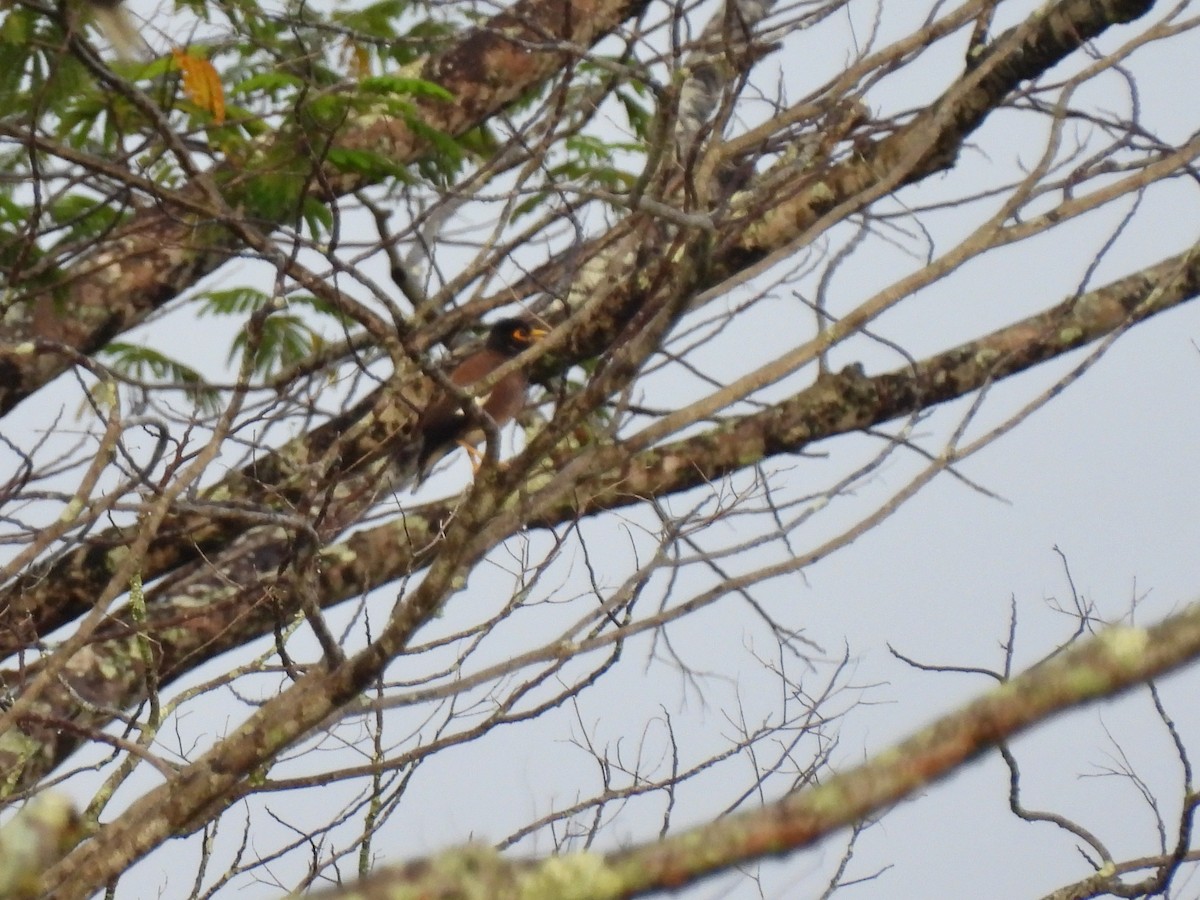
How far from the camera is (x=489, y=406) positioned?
15.8 feet

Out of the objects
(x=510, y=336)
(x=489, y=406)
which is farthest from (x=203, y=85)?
(x=510, y=336)

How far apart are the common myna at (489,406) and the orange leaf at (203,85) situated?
3.50 ft

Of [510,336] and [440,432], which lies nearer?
[440,432]

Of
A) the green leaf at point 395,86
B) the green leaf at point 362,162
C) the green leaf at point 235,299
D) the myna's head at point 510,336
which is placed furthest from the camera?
the myna's head at point 510,336

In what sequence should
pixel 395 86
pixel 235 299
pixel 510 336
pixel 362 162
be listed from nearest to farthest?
pixel 395 86 < pixel 362 162 < pixel 235 299 < pixel 510 336

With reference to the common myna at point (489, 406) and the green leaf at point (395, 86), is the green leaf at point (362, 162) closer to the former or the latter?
the green leaf at point (395, 86)

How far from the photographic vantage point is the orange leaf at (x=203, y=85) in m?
3.27

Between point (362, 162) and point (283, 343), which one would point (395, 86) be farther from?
point (283, 343)

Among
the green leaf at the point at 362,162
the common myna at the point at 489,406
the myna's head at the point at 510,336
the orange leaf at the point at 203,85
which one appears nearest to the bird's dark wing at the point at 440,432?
the common myna at the point at 489,406

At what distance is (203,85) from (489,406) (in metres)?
1.76

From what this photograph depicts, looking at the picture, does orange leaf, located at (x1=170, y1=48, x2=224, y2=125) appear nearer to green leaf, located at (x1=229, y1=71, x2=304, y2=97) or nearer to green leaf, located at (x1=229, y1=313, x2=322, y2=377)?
green leaf, located at (x1=229, y1=71, x2=304, y2=97)

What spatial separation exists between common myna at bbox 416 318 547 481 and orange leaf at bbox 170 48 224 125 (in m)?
1.07

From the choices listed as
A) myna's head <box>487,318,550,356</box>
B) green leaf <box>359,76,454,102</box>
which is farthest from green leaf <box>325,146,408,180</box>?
myna's head <box>487,318,550,356</box>

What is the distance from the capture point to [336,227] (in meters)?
2.59
